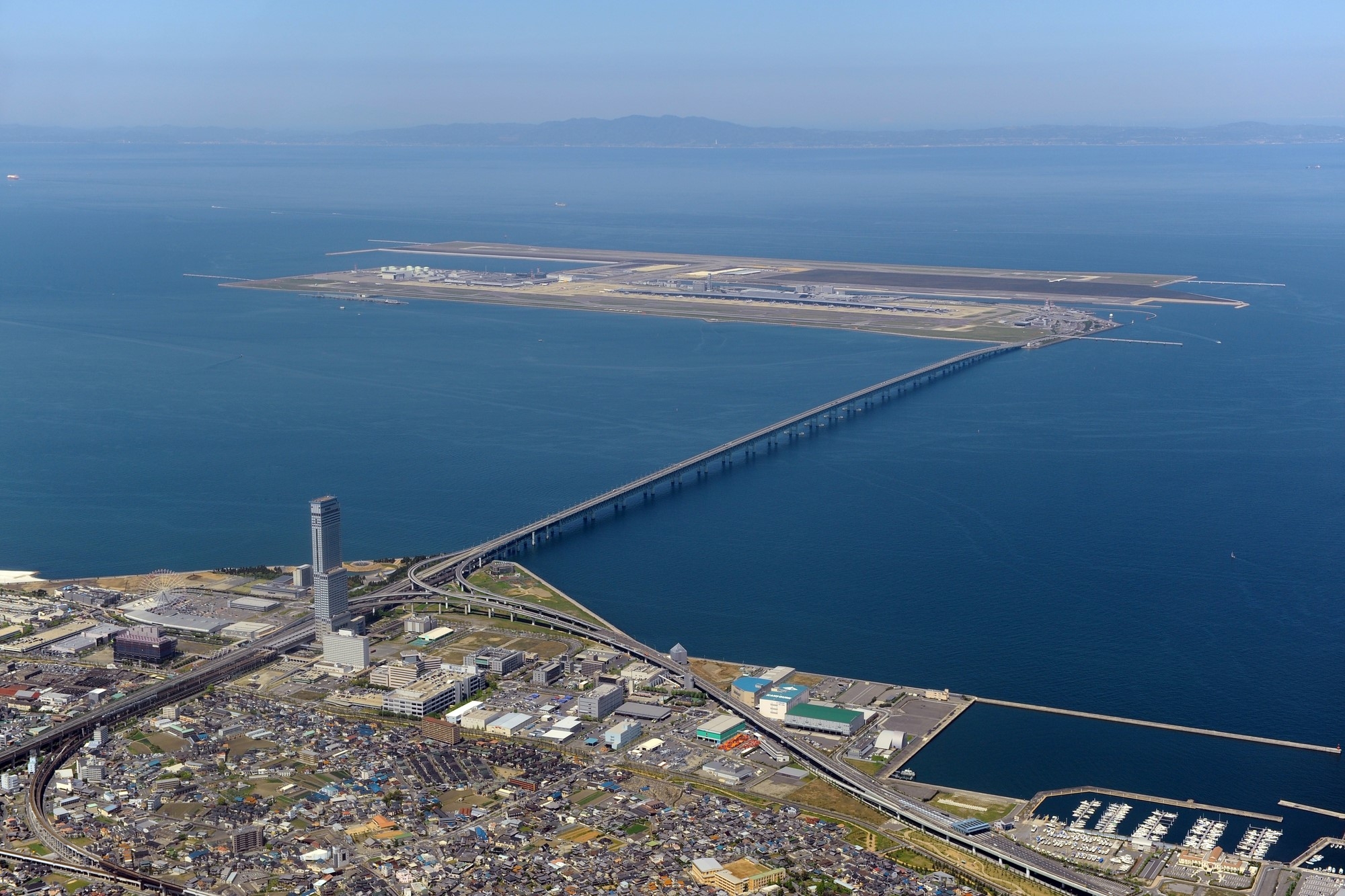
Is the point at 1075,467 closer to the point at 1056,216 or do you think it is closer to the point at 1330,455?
the point at 1330,455

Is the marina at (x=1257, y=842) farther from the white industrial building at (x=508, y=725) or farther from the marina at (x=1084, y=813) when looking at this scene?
the white industrial building at (x=508, y=725)

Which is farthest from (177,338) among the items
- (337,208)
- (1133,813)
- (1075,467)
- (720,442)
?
(337,208)

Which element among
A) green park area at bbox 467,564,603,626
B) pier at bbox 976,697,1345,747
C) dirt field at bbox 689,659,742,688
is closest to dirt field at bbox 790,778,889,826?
dirt field at bbox 689,659,742,688

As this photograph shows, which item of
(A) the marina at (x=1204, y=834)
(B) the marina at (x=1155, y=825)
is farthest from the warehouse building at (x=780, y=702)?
(A) the marina at (x=1204, y=834)

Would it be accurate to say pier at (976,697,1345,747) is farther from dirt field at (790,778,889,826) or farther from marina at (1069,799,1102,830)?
dirt field at (790,778,889,826)

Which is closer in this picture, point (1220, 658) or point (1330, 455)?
point (1220, 658)

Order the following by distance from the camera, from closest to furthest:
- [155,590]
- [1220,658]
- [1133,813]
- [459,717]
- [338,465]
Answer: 1. [1133,813]
2. [459,717]
3. [1220,658]
4. [155,590]
5. [338,465]

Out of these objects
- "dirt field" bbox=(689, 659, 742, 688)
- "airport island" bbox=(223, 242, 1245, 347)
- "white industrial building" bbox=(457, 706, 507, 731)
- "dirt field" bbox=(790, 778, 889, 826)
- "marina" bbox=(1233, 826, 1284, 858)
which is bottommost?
"dirt field" bbox=(790, 778, 889, 826)
